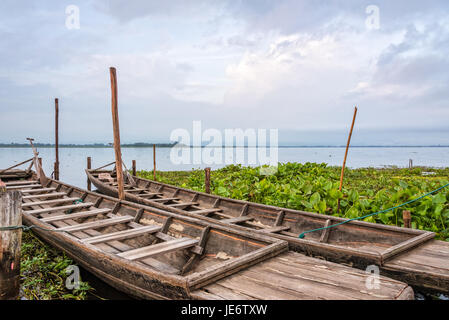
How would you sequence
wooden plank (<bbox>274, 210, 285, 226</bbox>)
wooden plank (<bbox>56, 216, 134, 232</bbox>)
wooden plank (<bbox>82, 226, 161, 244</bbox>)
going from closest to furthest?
wooden plank (<bbox>82, 226, 161, 244</bbox>) < wooden plank (<bbox>56, 216, 134, 232</bbox>) < wooden plank (<bbox>274, 210, 285, 226</bbox>)

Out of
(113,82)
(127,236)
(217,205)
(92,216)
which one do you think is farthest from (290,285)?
(113,82)

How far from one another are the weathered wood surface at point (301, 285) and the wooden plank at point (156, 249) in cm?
110

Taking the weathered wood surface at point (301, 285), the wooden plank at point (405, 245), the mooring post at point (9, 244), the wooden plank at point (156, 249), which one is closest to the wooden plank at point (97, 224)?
the mooring post at point (9, 244)

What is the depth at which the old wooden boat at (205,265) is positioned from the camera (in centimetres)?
278

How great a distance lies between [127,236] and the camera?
441 cm

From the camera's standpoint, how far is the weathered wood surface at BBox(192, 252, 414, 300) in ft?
8.82

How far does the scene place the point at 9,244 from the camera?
11.4 ft

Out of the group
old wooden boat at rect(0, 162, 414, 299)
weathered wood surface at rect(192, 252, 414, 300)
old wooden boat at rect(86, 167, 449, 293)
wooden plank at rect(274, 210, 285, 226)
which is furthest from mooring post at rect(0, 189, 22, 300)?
wooden plank at rect(274, 210, 285, 226)

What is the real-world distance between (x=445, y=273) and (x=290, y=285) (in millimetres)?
1801

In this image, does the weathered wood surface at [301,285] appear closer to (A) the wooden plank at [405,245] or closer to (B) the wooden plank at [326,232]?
(A) the wooden plank at [405,245]

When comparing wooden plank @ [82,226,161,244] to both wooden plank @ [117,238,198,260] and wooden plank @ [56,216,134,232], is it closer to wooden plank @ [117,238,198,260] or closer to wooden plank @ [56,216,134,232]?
wooden plank @ [56,216,134,232]

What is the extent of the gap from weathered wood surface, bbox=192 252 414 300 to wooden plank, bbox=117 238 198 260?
1.10 metres

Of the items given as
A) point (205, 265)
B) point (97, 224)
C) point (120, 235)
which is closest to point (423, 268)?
point (205, 265)

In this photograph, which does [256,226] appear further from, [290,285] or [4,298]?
[4,298]
